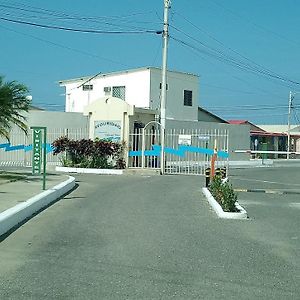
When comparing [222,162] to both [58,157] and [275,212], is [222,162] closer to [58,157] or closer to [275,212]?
[58,157]

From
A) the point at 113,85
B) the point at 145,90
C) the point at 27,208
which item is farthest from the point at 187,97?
the point at 27,208

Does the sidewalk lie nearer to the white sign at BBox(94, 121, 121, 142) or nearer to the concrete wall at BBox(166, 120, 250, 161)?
the white sign at BBox(94, 121, 121, 142)

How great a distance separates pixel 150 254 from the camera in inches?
334

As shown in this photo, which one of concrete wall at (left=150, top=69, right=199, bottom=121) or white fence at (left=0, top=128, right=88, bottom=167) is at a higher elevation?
concrete wall at (left=150, top=69, right=199, bottom=121)

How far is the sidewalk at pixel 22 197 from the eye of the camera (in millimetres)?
10875

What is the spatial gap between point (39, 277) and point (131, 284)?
3.86 ft

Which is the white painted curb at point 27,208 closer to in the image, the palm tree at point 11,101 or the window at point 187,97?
the palm tree at point 11,101

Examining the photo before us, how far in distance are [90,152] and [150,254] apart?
19896 mm

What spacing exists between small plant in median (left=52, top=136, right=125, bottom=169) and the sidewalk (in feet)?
24.3

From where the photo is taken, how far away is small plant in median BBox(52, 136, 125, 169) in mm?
27984

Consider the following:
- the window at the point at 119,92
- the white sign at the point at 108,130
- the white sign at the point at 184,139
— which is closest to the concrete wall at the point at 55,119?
the white sign at the point at 108,130

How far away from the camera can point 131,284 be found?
674 cm

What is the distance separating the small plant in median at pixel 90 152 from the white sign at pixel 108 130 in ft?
2.74

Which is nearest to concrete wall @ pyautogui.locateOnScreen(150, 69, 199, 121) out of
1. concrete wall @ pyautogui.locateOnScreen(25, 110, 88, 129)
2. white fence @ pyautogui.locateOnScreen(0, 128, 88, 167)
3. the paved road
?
concrete wall @ pyautogui.locateOnScreen(25, 110, 88, 129)
